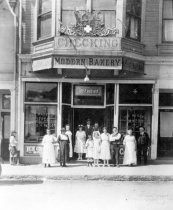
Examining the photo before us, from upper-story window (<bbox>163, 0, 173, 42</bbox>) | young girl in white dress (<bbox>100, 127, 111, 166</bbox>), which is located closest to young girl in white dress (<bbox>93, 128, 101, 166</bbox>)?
young girl in white dress (<bbox>100, 127, 111, 166</bbox>)

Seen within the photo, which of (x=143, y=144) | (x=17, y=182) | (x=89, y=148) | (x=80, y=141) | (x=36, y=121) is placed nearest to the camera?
(x=17, y=182)

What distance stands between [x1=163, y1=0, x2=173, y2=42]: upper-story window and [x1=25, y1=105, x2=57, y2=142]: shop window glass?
5.38 m

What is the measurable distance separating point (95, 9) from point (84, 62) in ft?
6.75

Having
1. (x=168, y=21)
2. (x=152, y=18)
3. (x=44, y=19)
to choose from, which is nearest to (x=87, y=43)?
A: (x=44, y=19)

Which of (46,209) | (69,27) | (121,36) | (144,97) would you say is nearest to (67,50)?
(69,27)

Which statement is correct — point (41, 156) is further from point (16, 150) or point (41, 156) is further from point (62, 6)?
point (62, 6)

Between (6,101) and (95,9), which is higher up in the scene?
(95,9)

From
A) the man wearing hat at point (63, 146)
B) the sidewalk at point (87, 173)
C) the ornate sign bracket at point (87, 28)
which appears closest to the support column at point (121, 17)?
the ornate sign bracket at point (87, 28)

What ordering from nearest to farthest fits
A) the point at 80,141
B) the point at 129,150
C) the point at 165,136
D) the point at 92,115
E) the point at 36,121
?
the point at 129,150
the point at 36,121
the point at 80,141
the point at 165,136
the point at 92,115

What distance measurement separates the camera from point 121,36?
1600 centimetres

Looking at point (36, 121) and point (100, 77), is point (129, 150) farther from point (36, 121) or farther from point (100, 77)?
point (36, 121)

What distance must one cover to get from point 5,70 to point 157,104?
20.5ft

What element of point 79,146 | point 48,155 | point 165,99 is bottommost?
point 48,155

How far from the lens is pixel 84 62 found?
16031mm
